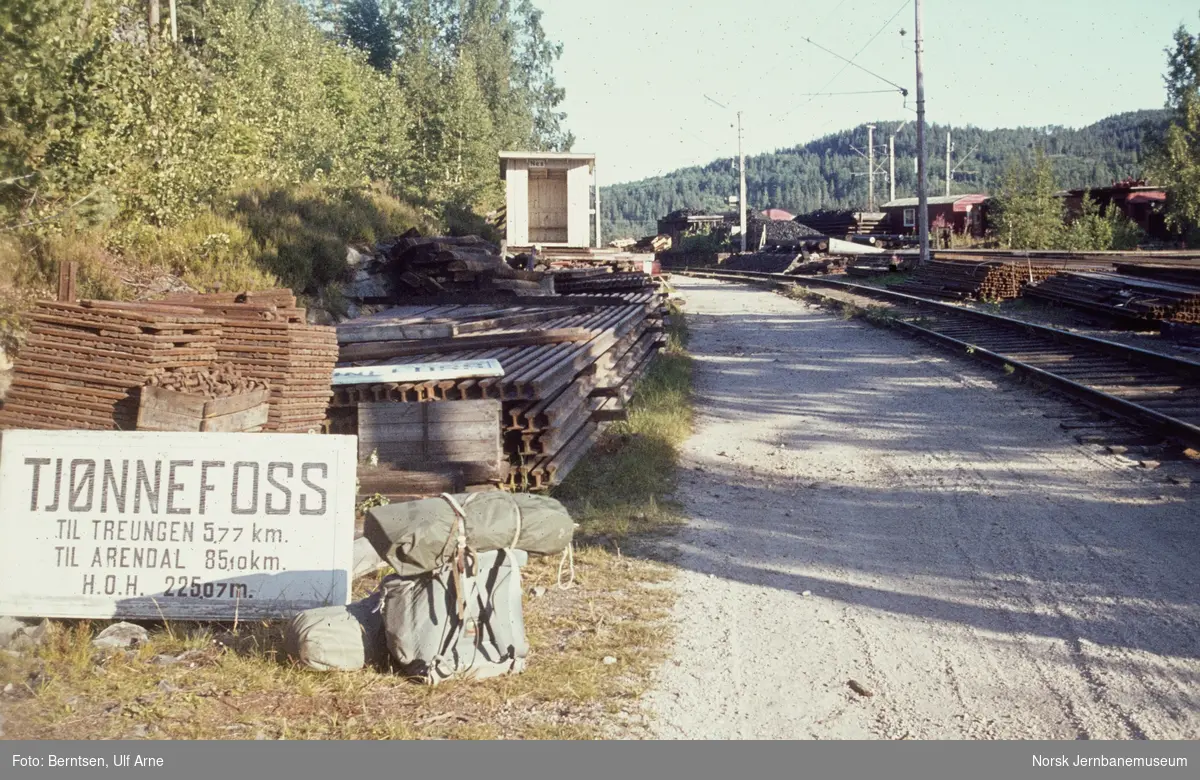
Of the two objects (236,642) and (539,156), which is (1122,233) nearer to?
(539,156)

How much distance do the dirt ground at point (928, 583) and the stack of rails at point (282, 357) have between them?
9.07 feet

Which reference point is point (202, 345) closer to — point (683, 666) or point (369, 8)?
point (683, 666)

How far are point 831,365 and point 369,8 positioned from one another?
7480 cm

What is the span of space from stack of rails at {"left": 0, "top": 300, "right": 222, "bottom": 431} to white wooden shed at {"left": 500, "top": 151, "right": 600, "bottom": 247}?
74.0ft

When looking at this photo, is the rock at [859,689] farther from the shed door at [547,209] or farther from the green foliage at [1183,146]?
the green foliage at [1183,146]

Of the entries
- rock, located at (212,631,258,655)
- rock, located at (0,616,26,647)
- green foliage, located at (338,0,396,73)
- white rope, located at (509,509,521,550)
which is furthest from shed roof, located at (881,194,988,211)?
rock, located at (0,616,26,647)

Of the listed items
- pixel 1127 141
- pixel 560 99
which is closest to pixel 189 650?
pixel 560 99

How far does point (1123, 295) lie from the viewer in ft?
70.1

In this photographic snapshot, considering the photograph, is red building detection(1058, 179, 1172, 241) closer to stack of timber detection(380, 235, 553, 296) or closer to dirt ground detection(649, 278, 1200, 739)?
stack of timber detection(380, 235, 553, 296)

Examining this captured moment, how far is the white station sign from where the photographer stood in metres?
5.91

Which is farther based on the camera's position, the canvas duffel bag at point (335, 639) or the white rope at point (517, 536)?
the white rope at point (517, 536)

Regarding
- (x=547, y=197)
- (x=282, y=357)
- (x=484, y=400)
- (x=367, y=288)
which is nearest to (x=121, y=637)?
(x=282, y=357)

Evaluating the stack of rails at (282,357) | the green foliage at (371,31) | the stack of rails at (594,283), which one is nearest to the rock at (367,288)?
the stack of rails at (594,283)

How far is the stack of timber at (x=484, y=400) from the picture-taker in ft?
27.5
